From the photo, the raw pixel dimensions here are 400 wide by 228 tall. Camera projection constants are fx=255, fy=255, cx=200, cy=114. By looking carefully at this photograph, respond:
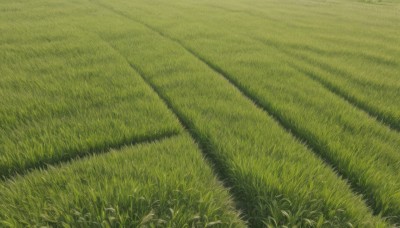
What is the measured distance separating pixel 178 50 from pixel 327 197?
443 centimetres

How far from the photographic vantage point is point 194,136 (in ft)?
8.80

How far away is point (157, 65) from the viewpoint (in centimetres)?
455

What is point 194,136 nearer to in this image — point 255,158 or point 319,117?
point 255,158

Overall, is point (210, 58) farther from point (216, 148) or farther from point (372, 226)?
point (372, 226)

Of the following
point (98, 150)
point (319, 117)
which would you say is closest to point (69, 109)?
point (98, 150)

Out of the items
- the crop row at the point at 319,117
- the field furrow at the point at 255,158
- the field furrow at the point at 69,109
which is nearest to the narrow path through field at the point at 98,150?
the field furrow at the point at 69,109

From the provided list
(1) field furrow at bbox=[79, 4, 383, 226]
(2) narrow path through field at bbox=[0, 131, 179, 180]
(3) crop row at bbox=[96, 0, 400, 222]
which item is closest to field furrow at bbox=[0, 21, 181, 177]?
(2) narrow path through field at bbox=[0, 131, 179, 180]

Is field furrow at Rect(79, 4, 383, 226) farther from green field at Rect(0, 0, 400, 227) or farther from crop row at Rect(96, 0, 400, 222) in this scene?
crop row at Rect(96, 0, 400, 222)

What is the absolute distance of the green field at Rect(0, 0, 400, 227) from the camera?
1.62 metres

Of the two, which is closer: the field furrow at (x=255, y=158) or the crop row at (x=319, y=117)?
the field furrow at (x=255, y=158)

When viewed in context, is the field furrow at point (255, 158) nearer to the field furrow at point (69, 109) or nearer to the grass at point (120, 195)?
the grass at point (120, 195)

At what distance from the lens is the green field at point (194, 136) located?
1619 millimetres

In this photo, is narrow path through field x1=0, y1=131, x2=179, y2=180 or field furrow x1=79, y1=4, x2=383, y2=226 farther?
narrow path through field x1=0, y1=131, x2=179, y2=180

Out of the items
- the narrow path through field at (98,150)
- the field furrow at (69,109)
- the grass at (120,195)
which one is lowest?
the narrow path through field at (98,150)
